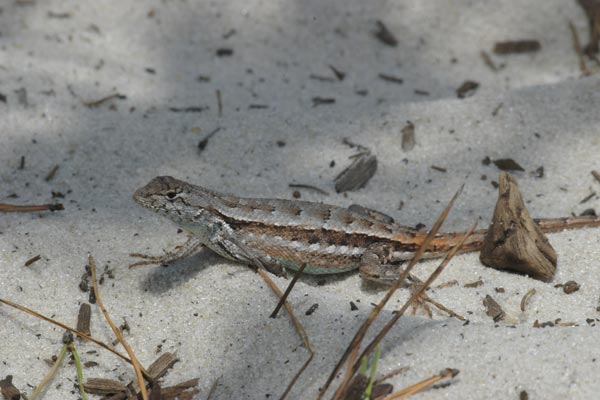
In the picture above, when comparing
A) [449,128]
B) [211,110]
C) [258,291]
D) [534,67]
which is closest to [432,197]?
[449,128]

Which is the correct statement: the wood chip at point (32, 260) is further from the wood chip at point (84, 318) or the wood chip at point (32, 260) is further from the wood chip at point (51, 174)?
the wood chip at point (51, 174)

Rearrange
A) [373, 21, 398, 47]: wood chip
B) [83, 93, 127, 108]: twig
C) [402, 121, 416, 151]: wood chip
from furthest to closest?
[373, 21, 398, 47]: wood chip → [83, 93, 127, 108]: twig → [402, 121, 416, 151]: wood chip

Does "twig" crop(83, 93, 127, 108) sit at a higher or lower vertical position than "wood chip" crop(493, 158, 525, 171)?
higher

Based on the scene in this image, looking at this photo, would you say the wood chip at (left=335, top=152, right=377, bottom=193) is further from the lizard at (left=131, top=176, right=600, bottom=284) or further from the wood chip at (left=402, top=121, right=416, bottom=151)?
the lizard at (left=131, top=176, right=600, bottom=284)

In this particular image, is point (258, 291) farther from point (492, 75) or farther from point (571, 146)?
point (492, 75)

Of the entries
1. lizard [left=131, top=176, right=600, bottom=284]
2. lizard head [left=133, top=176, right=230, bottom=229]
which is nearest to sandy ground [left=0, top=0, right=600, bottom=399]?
lizard [left=131, top=176, right=600, bottom=284]

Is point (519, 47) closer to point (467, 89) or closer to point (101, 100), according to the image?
point (467, 89)

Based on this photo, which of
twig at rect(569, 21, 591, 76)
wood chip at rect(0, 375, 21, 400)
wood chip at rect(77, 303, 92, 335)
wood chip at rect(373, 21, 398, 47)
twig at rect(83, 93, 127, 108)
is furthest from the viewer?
wood chip at rect(373, 21, 398, 47)
